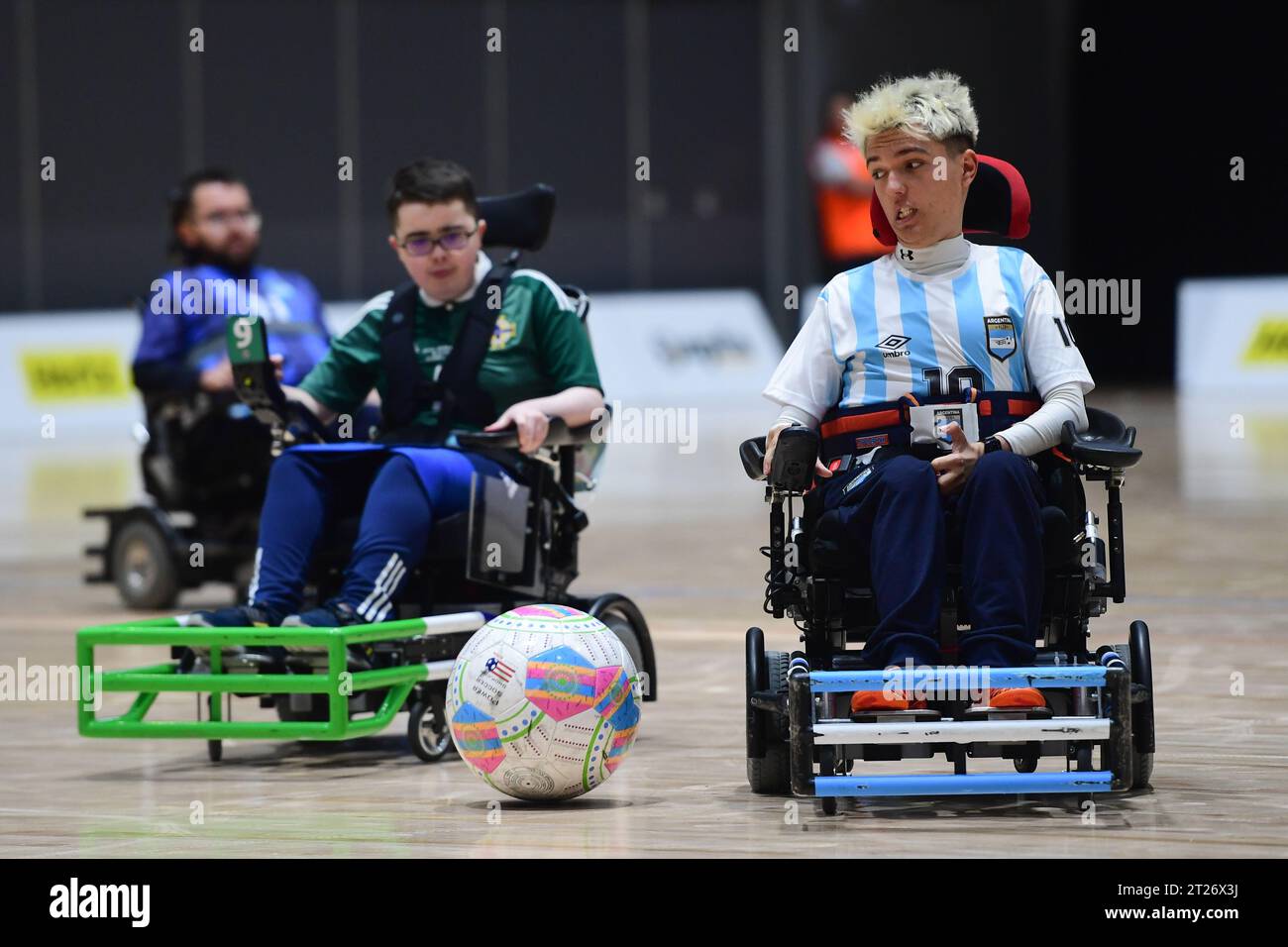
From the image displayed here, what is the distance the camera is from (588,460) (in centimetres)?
556

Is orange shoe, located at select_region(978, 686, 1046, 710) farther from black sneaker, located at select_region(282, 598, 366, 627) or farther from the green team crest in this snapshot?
the green team crest

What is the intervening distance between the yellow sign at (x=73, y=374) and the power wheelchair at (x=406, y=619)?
517 inches

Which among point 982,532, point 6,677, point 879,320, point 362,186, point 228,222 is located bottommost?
point 6,677

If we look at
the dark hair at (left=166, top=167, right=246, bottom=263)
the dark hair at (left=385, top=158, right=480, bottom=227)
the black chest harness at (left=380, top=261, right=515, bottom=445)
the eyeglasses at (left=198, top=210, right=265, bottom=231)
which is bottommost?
the black chest harness at (left=380, top=261, right=515, bottom=445)

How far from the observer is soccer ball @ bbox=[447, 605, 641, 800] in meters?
4.03

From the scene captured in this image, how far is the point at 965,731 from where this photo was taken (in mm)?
3711

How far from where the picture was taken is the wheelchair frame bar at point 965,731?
3.71 meters

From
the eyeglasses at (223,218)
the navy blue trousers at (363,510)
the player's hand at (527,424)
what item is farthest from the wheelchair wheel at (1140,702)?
the eyeglasses at (223,218)

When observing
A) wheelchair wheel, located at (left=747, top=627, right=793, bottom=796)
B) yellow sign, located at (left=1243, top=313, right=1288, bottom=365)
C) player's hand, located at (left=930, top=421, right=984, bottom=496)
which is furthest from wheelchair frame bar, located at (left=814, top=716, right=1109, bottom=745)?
yellow sign, located at (left=1243, top=313, right=1288, bottom=365)

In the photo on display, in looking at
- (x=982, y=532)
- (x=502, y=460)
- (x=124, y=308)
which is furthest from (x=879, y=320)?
(x=124, y=308)

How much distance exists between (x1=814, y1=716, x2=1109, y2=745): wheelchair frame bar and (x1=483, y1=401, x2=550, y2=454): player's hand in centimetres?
149

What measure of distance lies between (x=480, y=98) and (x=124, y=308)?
14.0 ft

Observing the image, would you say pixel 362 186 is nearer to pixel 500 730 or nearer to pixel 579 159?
pixel 579 159

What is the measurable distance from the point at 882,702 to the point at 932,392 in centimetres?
68
